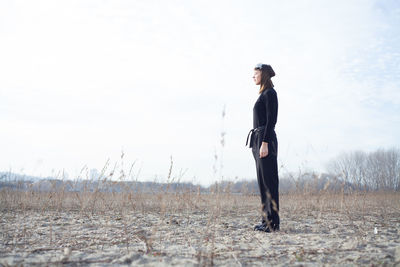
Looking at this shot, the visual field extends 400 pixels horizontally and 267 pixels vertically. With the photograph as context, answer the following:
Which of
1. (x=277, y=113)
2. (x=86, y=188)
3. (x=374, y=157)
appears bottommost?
(x=86, y=188)

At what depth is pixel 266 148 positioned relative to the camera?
3.24 m

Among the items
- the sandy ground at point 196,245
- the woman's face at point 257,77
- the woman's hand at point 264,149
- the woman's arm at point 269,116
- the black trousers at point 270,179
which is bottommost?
the sandy ground at point 196,245

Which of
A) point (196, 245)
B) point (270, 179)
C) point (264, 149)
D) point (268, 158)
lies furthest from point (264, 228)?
point (196, 245)

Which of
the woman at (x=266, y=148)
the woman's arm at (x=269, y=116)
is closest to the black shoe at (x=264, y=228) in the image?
the woman at (x=266, y=148)

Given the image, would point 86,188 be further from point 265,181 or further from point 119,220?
point 265,181

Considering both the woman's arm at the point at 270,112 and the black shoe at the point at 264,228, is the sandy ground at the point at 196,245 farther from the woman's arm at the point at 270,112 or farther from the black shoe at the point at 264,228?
the woman's arm at the point at 270,112

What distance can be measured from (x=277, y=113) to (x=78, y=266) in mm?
2577

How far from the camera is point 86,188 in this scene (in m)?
4.74

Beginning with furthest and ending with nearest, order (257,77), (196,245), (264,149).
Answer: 1. (257,77)
2. (264,149)
3. (196,245)

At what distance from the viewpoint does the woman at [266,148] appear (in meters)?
3.27

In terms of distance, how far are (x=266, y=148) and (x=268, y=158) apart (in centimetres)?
14

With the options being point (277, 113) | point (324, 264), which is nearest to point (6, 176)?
point (277, 113)

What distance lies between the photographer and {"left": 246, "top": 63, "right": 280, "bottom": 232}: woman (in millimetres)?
3268

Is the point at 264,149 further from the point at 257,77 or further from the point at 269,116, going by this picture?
the point at 257,77
